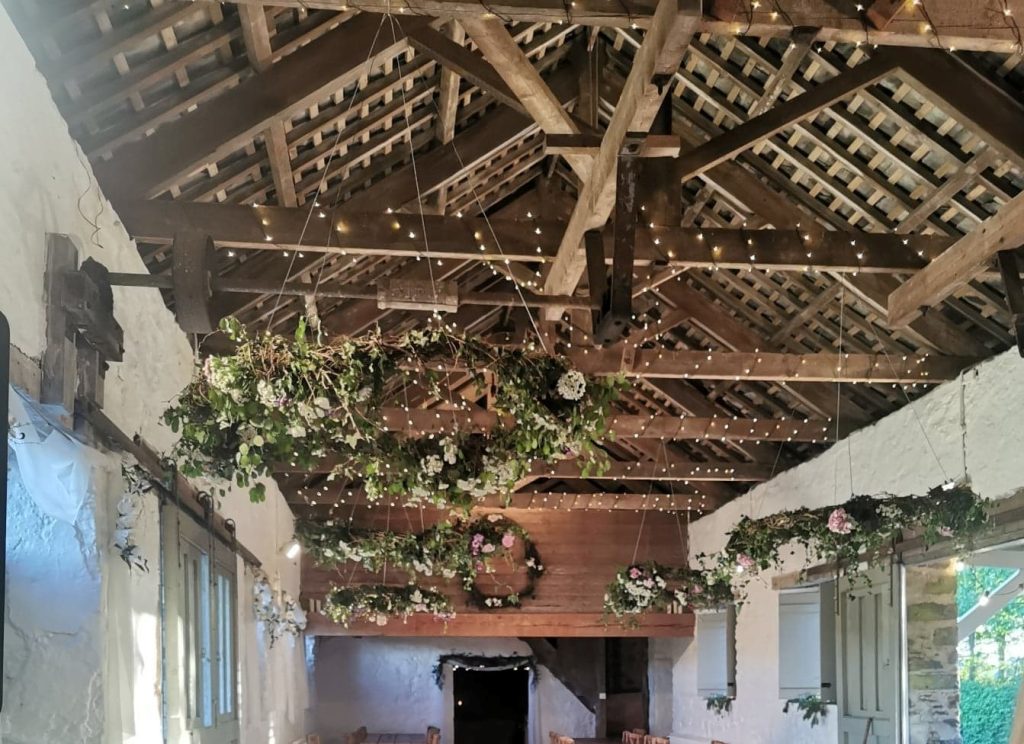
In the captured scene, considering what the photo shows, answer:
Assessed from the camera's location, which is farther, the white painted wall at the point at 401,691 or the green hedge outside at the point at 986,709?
the white painted wall at the point at 401,691

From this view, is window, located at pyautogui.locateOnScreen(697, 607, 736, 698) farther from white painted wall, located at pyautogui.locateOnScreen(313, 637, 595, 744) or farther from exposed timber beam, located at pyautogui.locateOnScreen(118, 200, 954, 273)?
exposed timber beam, located at pyautogui.locateOnScreen(118, 200, 954, 273)

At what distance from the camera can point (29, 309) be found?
3.51 metres

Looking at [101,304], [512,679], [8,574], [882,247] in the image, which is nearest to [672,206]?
[882,247]

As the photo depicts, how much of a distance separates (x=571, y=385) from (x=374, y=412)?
913mm

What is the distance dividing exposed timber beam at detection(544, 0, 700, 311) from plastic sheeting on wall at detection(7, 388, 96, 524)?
8.42ft

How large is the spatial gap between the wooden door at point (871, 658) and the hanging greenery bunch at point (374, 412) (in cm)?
389

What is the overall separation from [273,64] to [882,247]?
3527 mm

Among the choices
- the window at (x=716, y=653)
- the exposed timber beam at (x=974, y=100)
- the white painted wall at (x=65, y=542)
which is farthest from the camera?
the window at (x=716, y=653)

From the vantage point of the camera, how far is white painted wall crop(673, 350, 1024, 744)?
22.7 ft

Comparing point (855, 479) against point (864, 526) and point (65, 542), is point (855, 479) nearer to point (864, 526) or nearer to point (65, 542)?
point (864, 526)

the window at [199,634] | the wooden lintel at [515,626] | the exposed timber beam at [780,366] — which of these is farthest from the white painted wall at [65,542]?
the wooden lintel at [515,626]

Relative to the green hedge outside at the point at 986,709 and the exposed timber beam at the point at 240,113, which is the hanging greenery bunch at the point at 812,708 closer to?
the green hedge outside at the point at 986,709

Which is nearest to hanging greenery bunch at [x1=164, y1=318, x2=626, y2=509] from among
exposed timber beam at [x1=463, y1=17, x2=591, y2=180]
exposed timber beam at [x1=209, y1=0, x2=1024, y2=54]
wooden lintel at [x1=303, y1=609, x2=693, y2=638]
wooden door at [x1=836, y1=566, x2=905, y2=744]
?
exposed timber beam at [x1=463, y1=17, x2=591, y2=180]

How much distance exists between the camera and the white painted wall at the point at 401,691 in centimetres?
1555
